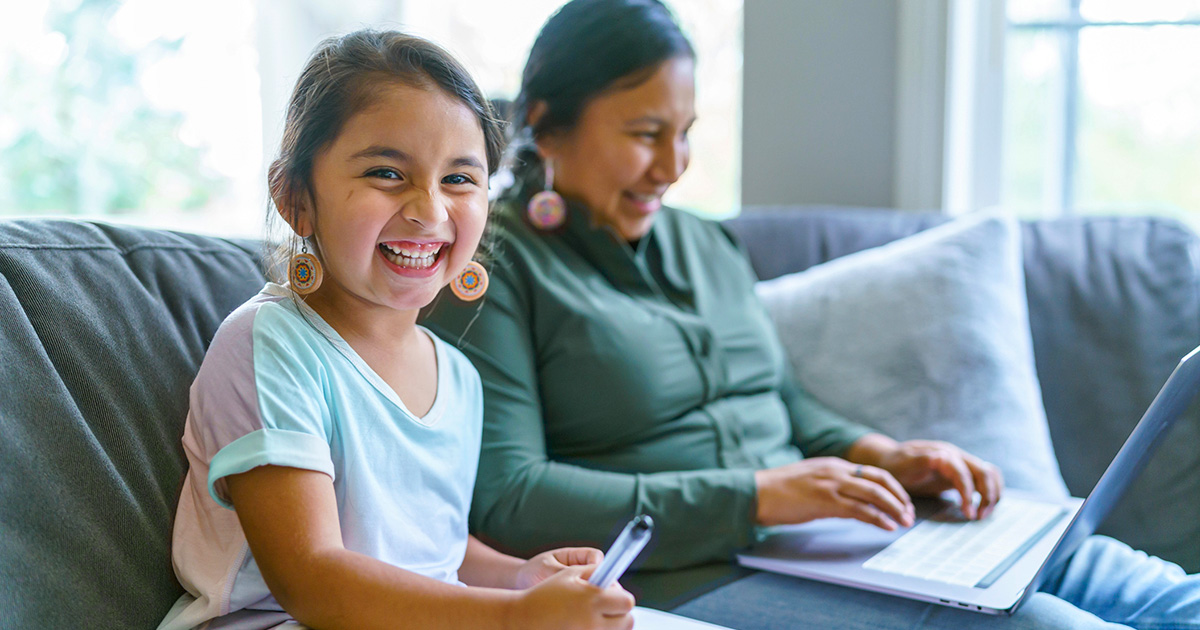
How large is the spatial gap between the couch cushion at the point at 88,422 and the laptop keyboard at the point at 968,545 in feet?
2.38

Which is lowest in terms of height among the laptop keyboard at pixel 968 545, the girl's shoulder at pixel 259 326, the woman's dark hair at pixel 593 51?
the laptop keyboard at pixel 968 545

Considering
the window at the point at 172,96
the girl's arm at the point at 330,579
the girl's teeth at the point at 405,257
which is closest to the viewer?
the girl's arm at the point at 330,579

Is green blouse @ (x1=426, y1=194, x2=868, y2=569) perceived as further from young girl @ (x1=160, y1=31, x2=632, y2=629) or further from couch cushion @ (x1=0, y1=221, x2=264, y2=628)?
couch cushion @ (x1=0, y1=221, x2=264, y2=628)

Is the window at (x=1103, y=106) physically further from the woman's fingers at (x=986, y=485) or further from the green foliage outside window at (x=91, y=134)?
the green foliage outside window at (x=91, y=134)

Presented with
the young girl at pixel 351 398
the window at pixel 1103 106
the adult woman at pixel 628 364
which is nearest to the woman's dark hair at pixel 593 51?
the adult woman at pixel 628 364

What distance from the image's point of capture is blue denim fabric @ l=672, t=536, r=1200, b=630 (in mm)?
921

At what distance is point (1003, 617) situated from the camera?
3.01ft

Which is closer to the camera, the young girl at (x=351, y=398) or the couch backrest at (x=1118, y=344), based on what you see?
the young girl at (x=351, y=398)

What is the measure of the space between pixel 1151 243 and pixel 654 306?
0.93 m

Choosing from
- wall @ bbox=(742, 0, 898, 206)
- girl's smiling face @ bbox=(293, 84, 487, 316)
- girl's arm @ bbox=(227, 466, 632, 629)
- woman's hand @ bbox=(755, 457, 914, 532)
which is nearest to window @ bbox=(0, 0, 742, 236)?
wall @ bbox=(742, 0, 898, 206)

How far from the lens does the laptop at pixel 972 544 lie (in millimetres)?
887

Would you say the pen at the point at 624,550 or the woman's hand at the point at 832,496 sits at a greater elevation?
the pen at the point at 624,550

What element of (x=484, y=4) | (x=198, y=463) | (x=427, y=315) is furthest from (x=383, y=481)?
(x=484, y=4)

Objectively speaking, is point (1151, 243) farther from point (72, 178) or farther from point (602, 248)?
point (72, 178)
